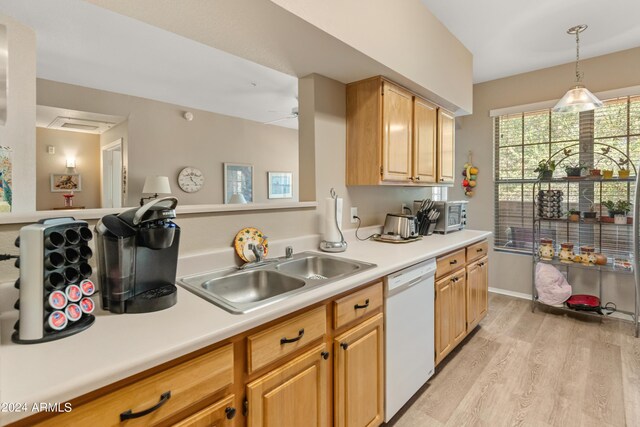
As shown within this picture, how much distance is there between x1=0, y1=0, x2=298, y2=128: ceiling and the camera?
241 cm

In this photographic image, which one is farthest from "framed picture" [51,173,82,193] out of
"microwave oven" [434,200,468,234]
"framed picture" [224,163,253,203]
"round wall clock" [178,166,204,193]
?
"microwave oven" [434,200,468,234]

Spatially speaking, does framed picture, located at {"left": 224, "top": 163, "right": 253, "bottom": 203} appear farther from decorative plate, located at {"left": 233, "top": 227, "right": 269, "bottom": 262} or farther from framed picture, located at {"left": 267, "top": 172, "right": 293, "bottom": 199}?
decorative plate, located at {"left": 233, "top": 227, "right": 269, "bottom": 262}

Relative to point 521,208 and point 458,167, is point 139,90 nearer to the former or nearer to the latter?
point 458,167

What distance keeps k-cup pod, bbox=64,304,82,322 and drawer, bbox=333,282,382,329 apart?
0.88 meters

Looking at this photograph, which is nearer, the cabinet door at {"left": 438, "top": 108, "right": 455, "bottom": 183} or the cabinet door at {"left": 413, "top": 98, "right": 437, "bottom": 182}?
the cabinet door at {"left": 413, "top": 98, "right": 437, "bottom": 182}

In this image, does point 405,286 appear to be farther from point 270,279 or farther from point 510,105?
point 510,105

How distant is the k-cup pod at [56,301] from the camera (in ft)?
2.77

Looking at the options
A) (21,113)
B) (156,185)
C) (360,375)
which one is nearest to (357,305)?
(360,375)

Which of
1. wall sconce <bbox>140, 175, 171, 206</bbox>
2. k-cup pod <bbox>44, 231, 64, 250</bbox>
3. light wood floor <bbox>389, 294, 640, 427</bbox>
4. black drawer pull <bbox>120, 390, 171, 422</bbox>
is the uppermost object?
wall sconce <bbox>140, 175, 171, 206</bbox>

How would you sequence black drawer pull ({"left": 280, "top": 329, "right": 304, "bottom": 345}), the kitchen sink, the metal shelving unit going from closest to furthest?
1. black drawer pull ({"left": 280, "top": 329, "right": 304, "bottom": 345})
2. the kitchen sink
3. the metal shelving unit

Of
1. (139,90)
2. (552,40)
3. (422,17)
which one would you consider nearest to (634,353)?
(552,40)

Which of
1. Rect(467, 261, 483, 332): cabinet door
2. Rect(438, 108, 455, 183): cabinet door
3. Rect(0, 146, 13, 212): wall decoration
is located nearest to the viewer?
Rect(0, 146, 13, 212): wall decoration

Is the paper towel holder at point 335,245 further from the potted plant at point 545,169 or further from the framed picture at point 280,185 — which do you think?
the framed picture at point 280,185

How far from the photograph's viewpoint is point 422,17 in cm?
232
